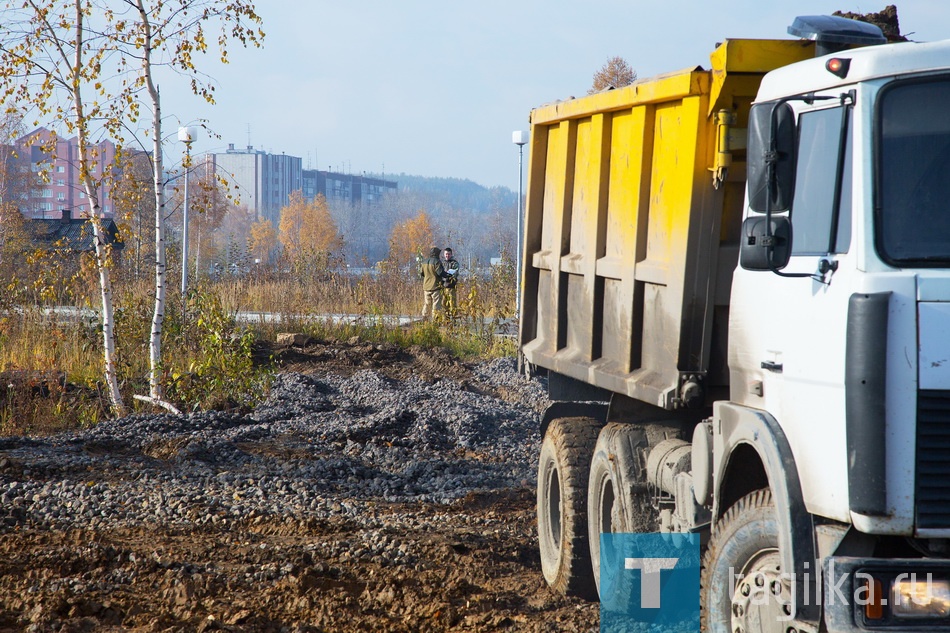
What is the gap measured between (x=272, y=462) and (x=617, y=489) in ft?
16.0

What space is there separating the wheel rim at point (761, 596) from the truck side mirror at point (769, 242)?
104cm

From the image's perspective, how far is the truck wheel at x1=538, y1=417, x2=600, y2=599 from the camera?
560 centimetres

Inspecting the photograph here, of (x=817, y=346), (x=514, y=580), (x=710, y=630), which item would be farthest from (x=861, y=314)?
(x=514, y=580)

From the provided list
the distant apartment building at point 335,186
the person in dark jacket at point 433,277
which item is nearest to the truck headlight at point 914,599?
the person in dark jacket at point 433,277

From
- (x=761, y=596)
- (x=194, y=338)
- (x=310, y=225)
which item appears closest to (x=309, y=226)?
(x=310, y=225)

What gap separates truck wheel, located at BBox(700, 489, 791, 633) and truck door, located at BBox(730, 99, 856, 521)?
29cm

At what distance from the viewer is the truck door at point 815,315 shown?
3.20 metres

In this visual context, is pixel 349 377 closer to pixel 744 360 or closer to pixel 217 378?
pixel 217 378

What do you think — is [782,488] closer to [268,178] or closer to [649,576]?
[649,576]

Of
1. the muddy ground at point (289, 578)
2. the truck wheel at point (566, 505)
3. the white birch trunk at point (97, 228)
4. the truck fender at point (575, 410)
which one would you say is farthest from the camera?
the white birch trunk at point (97, 228)

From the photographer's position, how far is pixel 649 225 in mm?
4832

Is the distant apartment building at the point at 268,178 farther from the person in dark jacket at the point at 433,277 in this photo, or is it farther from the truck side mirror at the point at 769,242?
the truck side mirror at the point at 769,242

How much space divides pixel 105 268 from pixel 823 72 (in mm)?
9571

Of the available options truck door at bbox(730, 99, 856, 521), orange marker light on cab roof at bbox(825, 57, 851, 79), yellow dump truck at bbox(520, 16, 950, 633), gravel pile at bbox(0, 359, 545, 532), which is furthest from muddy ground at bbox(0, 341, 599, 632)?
orange marker light on cab roof at bbox(825, 57, 851, 79)
